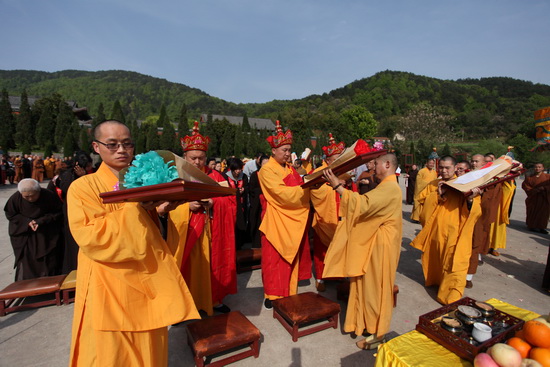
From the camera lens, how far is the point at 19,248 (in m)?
4.79

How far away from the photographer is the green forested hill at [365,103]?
56866 millimetres

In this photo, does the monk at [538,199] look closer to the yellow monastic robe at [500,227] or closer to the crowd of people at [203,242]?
the yellow monastic robe at [500,227]

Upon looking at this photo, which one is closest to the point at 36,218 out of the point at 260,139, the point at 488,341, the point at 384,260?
the point at 384,260

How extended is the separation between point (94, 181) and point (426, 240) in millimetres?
4809

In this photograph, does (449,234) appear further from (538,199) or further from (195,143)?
(538,199)

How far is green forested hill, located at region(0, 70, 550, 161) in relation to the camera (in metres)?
56.9

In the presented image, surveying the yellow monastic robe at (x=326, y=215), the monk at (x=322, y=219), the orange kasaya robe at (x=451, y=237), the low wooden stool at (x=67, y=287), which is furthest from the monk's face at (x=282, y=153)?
the low wooden stool at (x=67, y=287)

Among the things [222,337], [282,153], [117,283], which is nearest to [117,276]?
[117,283]

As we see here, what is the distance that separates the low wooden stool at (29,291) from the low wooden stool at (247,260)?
280 cm

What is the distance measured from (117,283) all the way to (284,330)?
2497mm

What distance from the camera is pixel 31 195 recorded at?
15.0ft

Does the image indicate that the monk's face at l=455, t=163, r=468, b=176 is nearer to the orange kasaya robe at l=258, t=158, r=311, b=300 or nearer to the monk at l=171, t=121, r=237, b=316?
the orange kasaya robe at l=258, t=158, r=311, b=300

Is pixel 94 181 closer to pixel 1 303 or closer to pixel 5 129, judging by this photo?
pixel 1 303

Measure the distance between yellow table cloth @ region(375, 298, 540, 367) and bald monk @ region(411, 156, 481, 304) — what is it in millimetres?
2410
